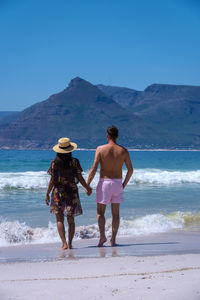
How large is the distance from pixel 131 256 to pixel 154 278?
4.14 ft

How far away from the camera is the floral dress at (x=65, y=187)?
5.25 meters

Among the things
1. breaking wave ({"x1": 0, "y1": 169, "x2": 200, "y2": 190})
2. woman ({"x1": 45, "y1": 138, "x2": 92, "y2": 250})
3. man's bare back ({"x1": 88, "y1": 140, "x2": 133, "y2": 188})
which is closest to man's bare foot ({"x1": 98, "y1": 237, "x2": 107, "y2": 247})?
woman ({"x1": 45, "y1": 138, "x2": 92, "y2": 250})

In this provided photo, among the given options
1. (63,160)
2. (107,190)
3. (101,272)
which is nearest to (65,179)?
(63,160)

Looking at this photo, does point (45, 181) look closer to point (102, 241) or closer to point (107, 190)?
point (102, 241)

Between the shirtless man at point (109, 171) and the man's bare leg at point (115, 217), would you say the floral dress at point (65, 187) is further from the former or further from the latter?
the man's bare leg at point (115, 217)

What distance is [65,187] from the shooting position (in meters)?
5.26

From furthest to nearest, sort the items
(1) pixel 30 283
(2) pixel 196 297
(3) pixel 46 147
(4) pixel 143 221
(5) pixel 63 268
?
(3) pixel 46 147 < (4) pixel 143 221 < (5) pixel 63 268 < (1) pixel 30 283 < (2) pixel 196 297

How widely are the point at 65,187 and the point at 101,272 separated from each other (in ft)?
5.36

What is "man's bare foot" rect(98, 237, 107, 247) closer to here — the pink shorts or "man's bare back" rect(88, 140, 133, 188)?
the pink shorts

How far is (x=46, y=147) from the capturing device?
197 metres

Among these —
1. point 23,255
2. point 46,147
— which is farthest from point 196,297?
point 46,147

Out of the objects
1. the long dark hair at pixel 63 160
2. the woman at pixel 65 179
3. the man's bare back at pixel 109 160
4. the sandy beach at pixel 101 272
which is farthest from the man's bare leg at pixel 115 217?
the long dark hair at pixel 63 160

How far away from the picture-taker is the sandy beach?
3.10 m

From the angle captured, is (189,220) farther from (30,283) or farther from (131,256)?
(30,283)
